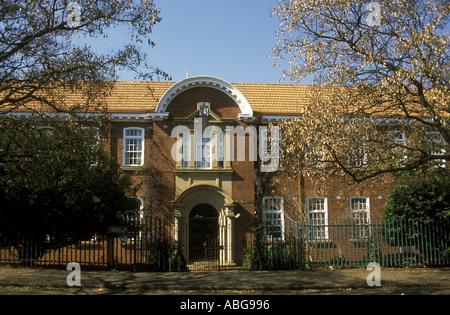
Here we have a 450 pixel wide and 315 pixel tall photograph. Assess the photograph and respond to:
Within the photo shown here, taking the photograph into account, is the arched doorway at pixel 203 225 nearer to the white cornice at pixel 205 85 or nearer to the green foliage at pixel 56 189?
the white cornice at pixel 205 85

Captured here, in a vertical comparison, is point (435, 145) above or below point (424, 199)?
above

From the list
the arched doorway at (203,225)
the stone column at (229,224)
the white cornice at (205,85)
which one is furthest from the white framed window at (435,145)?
the arched doorway at (203,225)

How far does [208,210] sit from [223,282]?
10.9 meters

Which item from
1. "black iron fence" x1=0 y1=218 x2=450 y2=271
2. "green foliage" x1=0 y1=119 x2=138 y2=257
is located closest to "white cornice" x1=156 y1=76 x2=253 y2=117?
"green foliage" x1=0 y1=119 x2=138 y2=257

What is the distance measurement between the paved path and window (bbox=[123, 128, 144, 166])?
9530mm

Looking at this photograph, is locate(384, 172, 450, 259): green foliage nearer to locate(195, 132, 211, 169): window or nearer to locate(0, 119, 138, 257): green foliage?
locate(195, 132, 211, 169): window

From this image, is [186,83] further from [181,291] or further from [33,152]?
[181,291]

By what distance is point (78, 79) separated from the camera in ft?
41.3

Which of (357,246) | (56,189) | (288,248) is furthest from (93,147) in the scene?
(357,246)

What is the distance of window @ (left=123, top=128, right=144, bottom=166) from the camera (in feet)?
76.7

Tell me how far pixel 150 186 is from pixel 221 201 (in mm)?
3852

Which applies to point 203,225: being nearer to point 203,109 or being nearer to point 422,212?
point 203,109

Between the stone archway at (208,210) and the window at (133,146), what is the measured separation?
330 cm

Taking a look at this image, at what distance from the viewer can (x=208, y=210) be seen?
23.4 metres
